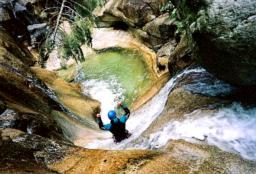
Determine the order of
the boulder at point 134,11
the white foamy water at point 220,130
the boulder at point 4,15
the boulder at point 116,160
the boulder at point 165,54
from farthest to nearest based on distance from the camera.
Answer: the boulder at point 4,15, the boulder at point 134,11, the boulder at point 165,54, the white foamy water at point 220,130, the boulder at point 116,160

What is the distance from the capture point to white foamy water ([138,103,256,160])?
800 cm

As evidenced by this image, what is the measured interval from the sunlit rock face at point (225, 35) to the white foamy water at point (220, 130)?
77 cm

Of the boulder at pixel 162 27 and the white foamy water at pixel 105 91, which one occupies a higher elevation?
the boulder at pixel 162 27

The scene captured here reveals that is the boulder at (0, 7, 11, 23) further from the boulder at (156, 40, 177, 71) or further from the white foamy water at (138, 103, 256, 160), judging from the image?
the white foamy water at (138, 103, 256, 160)

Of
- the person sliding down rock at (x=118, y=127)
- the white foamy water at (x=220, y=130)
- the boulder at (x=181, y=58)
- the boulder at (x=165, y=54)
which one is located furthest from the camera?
the boulder at (x=165, y=54)

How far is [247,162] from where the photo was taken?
7.17 m

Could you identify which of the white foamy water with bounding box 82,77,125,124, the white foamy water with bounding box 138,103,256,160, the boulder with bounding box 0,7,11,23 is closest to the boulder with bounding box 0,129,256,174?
the white foamy water with bounding box 138,103,256,160

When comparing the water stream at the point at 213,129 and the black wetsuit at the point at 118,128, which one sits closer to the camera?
the water stream at the point at 213,129

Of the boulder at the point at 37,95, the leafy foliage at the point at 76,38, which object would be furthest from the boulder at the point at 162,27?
the boulder at the point at 37,95

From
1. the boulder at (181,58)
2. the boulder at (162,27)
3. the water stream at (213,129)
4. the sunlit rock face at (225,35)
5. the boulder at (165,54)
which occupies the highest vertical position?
the sunlit rock face at (225,35)

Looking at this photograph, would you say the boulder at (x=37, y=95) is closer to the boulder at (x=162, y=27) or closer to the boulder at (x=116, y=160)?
the boulder at (x=116, y=160)

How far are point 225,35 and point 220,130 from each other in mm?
2091

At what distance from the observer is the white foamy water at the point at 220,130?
8.00m

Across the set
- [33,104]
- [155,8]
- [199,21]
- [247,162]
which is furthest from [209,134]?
[155,8]
